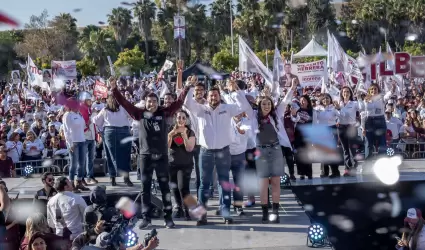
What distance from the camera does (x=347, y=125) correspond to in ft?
34.6

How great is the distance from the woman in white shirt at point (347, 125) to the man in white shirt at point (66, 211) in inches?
207

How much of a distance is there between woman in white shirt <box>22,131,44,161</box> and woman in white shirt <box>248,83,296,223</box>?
5951 millimetres

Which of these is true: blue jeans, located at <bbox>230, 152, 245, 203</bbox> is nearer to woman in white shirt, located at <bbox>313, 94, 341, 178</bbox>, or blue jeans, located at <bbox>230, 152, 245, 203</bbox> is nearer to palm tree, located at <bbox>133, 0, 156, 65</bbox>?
woman in white shirt, located at <bbox>313, 94, 341, 178</bbox>

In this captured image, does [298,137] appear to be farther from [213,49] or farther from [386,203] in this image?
[213,49]

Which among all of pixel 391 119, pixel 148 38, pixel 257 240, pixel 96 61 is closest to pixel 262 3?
pixel 148 38

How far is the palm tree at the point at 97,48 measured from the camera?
56375 mm

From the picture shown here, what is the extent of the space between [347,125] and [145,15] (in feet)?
163

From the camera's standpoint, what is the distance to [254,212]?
862cm

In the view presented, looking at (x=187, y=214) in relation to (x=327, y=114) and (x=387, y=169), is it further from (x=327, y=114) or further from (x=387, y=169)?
(x=387, y=169)

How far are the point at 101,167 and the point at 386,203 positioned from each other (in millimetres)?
4996

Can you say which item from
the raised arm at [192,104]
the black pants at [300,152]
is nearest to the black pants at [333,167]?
the black pants at [300,152]

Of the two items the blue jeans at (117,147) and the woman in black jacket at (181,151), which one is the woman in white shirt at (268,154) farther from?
the blue jeans at (117,147)

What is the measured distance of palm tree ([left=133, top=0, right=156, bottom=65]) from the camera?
191ft

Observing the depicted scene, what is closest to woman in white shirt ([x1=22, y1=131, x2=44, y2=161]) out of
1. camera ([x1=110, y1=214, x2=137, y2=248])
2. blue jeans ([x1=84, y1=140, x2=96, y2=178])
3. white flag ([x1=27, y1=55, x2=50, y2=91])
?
blue jeans ([x1=84, y1=140, x2=96, y2=178])
